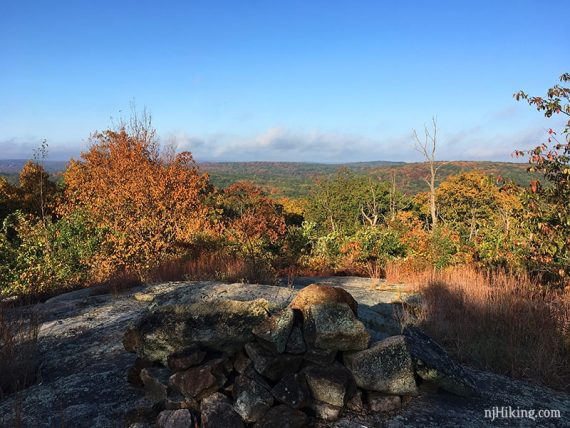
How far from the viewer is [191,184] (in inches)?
595

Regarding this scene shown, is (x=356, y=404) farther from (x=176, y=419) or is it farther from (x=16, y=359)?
(x=16, y=359)

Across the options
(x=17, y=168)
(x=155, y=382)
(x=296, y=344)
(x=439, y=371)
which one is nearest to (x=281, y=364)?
(x=296, y=344)

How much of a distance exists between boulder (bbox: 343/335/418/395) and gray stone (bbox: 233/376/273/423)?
28.1 inches

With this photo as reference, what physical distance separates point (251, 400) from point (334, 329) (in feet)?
2.66

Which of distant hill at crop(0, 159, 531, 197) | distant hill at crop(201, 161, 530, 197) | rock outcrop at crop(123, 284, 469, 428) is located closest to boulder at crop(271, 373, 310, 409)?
rock outcrop at crop(123, 284, 469, 428)

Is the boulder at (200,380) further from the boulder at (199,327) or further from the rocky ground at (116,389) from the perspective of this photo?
the rocky ground at (116,389)

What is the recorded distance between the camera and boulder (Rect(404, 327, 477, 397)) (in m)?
3.42

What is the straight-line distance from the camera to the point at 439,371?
3430 mm

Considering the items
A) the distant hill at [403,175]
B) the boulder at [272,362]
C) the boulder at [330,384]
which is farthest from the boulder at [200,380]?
the distant hill at [403,175]

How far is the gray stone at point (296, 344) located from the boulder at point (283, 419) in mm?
421

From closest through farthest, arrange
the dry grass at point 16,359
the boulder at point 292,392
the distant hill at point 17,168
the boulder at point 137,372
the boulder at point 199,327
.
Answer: the boulder at point 292,392 < the boulder at point 199,327 < the boulder at point 137,372 < the dry grass at point 16,359 < the distant hill at point 17,168

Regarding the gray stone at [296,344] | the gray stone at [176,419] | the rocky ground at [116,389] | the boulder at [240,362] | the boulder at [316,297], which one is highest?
the boulder at [316,297]

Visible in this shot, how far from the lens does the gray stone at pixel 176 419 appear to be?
3039 mm

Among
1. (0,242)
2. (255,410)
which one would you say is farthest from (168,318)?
(0,242)
